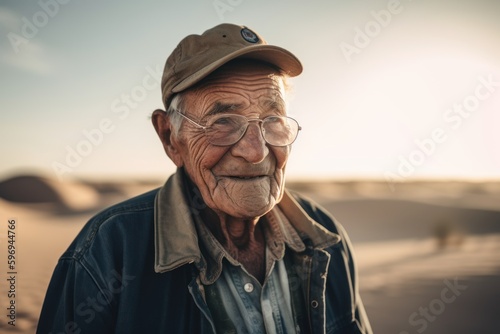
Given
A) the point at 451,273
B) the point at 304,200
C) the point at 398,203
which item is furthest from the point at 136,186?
the point at 304,200

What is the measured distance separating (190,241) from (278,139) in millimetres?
681

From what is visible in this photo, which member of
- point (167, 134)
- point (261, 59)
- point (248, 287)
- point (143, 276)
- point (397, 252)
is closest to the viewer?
point (143, 276)

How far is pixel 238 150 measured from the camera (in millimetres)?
2018

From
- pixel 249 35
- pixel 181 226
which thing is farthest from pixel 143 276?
pixel 249 35

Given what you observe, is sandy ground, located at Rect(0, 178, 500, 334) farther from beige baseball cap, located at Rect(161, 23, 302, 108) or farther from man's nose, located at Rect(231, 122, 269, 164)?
man's nose, located at Rect(231, 122, 269, 164)

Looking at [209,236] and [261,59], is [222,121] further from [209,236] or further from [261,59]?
[209,236]

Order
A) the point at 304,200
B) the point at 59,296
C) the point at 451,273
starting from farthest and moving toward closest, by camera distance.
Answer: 1. the point at 451,273
2. the point at 304,200
3. the point at 59,296

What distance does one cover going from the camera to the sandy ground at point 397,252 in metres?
5.05

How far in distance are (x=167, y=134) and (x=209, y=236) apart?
2.15 ft

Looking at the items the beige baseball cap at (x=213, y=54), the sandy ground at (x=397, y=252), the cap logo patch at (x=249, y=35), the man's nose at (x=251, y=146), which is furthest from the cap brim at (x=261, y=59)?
the sandy ground at (x=397, y=252)

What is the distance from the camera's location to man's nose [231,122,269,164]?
2006 millimetres

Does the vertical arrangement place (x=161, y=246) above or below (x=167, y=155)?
below

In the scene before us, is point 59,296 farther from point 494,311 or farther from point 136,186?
point 136,186

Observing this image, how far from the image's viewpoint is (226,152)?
2.06m
